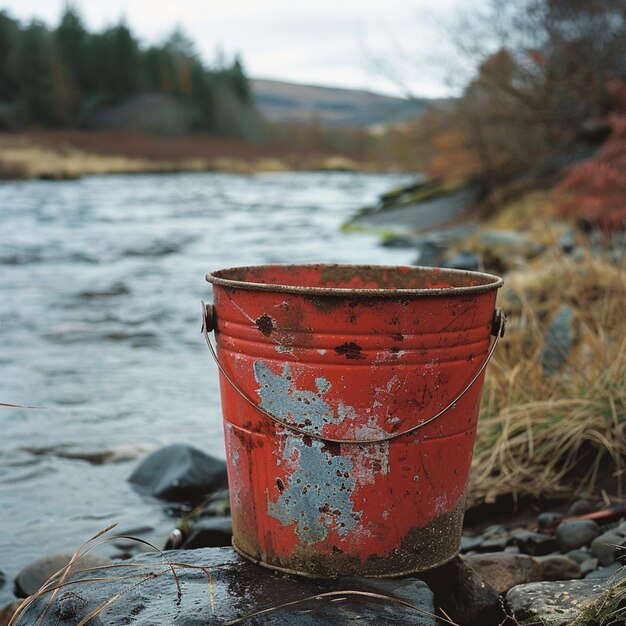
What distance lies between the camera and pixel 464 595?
7.27 feet

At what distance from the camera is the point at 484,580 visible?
7.54 ft

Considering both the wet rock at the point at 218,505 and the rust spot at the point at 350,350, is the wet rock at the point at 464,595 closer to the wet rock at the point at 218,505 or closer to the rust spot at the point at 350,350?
A: the rust spot at the point at 350,350

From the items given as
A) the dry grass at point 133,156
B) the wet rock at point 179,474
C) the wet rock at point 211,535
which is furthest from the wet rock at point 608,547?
the dry grass at point 133,156

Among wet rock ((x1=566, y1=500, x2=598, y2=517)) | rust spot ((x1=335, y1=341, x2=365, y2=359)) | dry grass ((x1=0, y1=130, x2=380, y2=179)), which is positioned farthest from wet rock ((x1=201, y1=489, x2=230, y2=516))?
dry grass ((x1=0, y1=130, x2=380, y2=179))

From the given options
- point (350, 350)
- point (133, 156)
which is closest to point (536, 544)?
point (350, 350)

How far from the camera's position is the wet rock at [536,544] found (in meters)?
2.81

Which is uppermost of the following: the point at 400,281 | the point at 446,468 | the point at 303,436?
the point at 400,281

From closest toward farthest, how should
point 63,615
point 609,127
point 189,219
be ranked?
point 63,615 → point 609,127 → point 189,219

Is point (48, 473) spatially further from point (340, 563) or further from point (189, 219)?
point (189, 219)

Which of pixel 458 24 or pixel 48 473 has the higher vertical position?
pixel 458 24

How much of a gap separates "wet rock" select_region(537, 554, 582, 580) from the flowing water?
5.01ft

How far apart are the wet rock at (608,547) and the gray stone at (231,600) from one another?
2.52 ft

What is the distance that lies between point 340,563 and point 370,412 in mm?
427

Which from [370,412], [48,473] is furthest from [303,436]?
[48,473]
